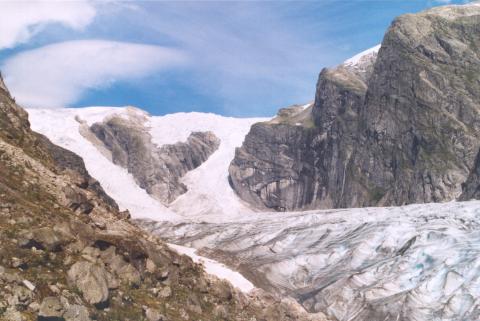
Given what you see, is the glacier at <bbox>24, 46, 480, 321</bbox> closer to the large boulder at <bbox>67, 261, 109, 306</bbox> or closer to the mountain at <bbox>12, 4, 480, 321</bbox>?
the mountain at <bbox>12, 4, 480, 321</bbox>

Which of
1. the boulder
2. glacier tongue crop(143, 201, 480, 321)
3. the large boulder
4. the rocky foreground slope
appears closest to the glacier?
glacier tongue crop(143, 201, 480, 321)

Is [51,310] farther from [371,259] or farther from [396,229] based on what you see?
[396,229]

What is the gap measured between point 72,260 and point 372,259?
8313cm

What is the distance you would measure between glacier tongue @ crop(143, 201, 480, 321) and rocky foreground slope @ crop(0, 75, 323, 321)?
46882 millimetres

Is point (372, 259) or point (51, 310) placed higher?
point (51, 310)

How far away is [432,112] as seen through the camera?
18712 centimetres

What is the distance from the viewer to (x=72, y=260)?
24172mm

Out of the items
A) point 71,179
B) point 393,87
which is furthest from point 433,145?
point 71,179

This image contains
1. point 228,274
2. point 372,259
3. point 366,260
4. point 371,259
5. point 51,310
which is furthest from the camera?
point 366,260

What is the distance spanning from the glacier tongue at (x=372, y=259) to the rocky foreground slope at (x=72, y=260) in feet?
154

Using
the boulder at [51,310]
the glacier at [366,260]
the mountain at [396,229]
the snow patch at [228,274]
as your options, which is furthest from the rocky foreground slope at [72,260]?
the glacier at [366,260]

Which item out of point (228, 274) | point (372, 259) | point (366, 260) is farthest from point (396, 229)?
point (228, 274)

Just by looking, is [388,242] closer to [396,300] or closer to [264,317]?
[396,300]

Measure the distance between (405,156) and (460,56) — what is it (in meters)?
36.4
